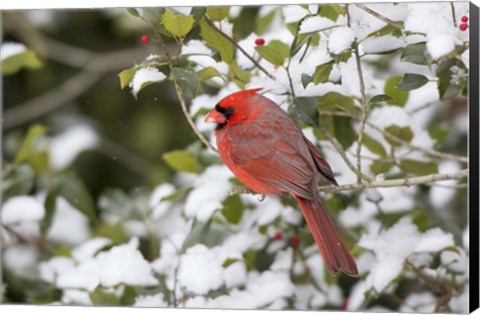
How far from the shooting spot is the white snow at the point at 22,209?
3885mm

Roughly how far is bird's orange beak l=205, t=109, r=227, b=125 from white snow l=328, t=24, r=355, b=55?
40cm

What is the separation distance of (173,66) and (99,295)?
856mm

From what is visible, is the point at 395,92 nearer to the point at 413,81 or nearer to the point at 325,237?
the point at 413,81

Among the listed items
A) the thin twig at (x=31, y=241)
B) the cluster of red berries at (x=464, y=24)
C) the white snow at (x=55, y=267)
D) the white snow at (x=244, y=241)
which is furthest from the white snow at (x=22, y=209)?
the cluster of red berries at (x=464, y=24)

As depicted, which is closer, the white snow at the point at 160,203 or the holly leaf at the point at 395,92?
the holly leaf at the point at 395,92

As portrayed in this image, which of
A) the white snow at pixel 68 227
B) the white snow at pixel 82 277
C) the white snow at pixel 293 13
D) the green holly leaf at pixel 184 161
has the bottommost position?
the white snow at pixel 82 277

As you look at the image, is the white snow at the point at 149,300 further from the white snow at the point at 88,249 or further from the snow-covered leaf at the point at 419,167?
the snow-covered leaf at the point at 419,167

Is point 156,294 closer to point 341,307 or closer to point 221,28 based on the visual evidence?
point 341,307

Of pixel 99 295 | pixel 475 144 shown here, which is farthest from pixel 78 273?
pixel 475 144

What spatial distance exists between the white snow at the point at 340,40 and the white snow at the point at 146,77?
18.9 inches

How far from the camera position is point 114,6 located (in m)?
3.63

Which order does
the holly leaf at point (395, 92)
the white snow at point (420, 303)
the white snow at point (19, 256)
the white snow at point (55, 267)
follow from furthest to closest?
the white snow at point (19, 256) → the white snow at point (55, 267) → the white snow at point (420, 303) → the holly leaf at point (395, 92)

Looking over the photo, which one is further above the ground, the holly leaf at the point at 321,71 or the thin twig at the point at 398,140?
the holly leaf at the point at 321,71

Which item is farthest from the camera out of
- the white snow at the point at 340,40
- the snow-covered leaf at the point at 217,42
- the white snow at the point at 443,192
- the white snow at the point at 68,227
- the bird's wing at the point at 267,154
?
the white snow at the point at 68,227
